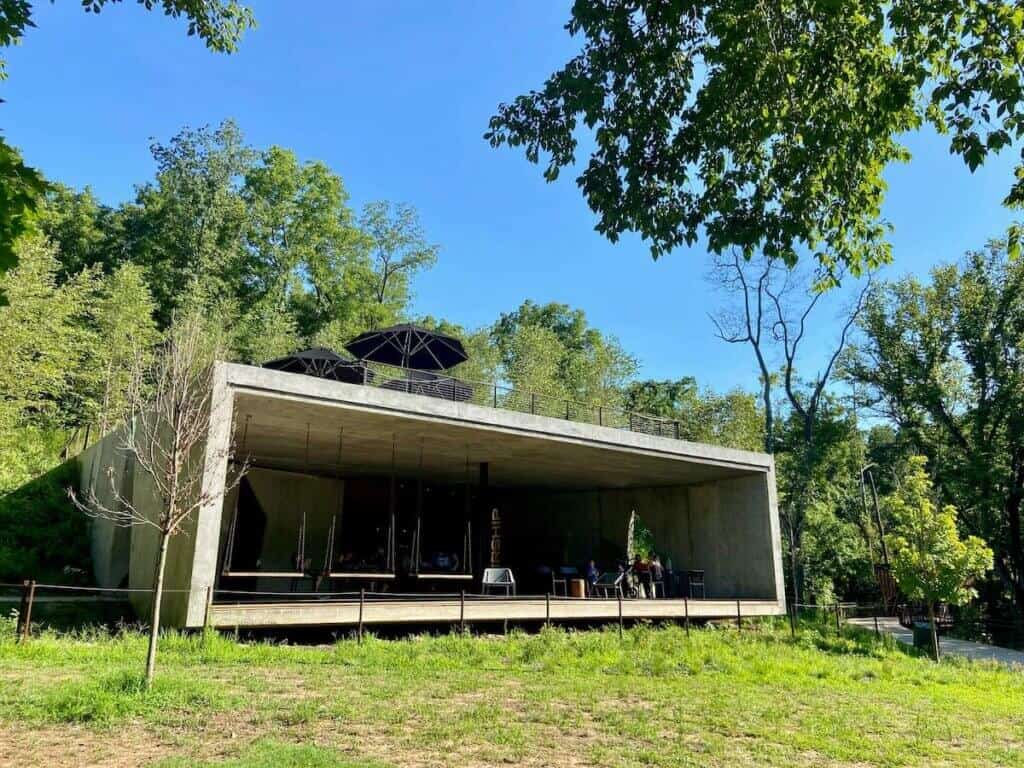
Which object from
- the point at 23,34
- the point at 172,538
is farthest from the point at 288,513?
the point at 23,34

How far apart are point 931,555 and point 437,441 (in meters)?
12.1

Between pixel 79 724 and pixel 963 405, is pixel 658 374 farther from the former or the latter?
pixel 79 724

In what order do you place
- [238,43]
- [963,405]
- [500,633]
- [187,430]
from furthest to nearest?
[963,405] < [500,633] < [187,430] < [238,43]

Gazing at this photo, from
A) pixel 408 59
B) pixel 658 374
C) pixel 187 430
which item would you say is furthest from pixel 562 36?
pixel 658 374

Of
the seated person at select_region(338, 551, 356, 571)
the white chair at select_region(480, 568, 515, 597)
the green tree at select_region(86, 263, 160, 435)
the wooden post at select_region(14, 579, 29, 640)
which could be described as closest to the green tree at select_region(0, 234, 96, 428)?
the green tree at select_region(86, 263, 160, 435)

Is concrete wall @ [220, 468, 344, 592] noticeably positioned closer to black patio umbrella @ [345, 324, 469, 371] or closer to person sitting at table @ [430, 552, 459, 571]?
person sitting at table @ [430, 552, 459, 571]

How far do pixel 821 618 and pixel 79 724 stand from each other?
17956 millimetres

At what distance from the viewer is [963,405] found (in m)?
26.6

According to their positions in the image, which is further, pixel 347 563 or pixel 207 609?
pixel 347 563

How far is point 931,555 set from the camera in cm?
1628

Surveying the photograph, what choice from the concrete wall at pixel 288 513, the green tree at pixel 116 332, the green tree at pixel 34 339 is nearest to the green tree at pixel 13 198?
the concrete wall at pixel 288 513

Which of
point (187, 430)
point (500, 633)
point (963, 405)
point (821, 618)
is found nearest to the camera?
point (187, 430)

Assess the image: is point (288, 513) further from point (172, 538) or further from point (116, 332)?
point (116, 332)

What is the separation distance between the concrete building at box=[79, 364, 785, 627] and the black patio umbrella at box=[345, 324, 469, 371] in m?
1.19
